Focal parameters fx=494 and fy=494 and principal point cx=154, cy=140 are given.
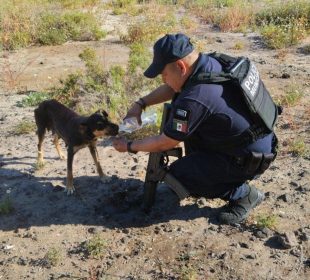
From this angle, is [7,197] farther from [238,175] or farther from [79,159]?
[238,175]

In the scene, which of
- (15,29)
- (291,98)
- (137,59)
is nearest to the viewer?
(291,98)

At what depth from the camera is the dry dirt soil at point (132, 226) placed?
3947 mm

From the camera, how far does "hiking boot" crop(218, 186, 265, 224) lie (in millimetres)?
4379

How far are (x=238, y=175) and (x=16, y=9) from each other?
406 inches

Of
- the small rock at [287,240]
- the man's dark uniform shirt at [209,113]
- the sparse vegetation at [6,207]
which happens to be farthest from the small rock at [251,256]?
the sparse vegetation at [6,207]

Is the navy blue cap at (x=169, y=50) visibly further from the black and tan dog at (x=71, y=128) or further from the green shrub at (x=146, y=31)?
the green shrub at (x=146, y=31)

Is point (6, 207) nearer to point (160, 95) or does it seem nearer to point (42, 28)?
point (160, 95)

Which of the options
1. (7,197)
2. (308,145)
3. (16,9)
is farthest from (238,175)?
(16,9)

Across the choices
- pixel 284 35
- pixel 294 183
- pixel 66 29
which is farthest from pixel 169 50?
pixel 66 29

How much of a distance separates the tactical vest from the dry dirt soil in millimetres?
825

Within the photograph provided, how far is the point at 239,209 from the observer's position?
14.4ft

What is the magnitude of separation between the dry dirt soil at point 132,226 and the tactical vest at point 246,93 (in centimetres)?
82

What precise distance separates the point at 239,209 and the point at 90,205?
1.45 meters

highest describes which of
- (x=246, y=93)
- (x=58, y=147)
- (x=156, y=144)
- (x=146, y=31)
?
(x=246, y=93)
